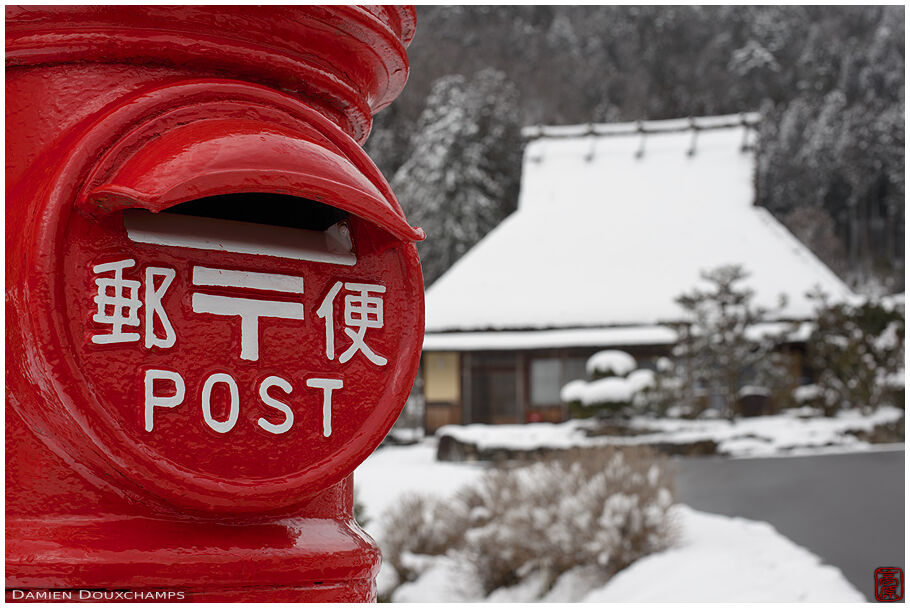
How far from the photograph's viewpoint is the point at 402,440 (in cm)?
1842

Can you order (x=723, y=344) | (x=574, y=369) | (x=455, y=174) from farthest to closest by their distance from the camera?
(x=455, y=174) → (x=574, y=369) → (x=723, y=344)

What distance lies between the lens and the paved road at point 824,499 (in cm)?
748

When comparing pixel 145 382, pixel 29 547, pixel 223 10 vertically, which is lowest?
pixel 29 547

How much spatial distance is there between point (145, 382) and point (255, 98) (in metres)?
0.40

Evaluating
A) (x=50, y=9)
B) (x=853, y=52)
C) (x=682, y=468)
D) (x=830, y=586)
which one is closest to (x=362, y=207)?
(x=50, y=9)

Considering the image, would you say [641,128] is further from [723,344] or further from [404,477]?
[404,477]

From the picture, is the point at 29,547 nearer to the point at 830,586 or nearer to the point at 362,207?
the point at 362,207

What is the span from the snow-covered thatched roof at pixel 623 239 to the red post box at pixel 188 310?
16.6m

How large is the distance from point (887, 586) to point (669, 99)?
38219mm

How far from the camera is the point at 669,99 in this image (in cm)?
4225

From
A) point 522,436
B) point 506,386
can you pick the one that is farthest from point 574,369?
point 522,436

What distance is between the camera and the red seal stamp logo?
602cm

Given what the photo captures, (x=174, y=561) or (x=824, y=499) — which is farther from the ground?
(x=174, y=561)

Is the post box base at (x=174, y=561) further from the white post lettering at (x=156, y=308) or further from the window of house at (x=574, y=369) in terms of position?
the window of house at (x=574, y=369)
